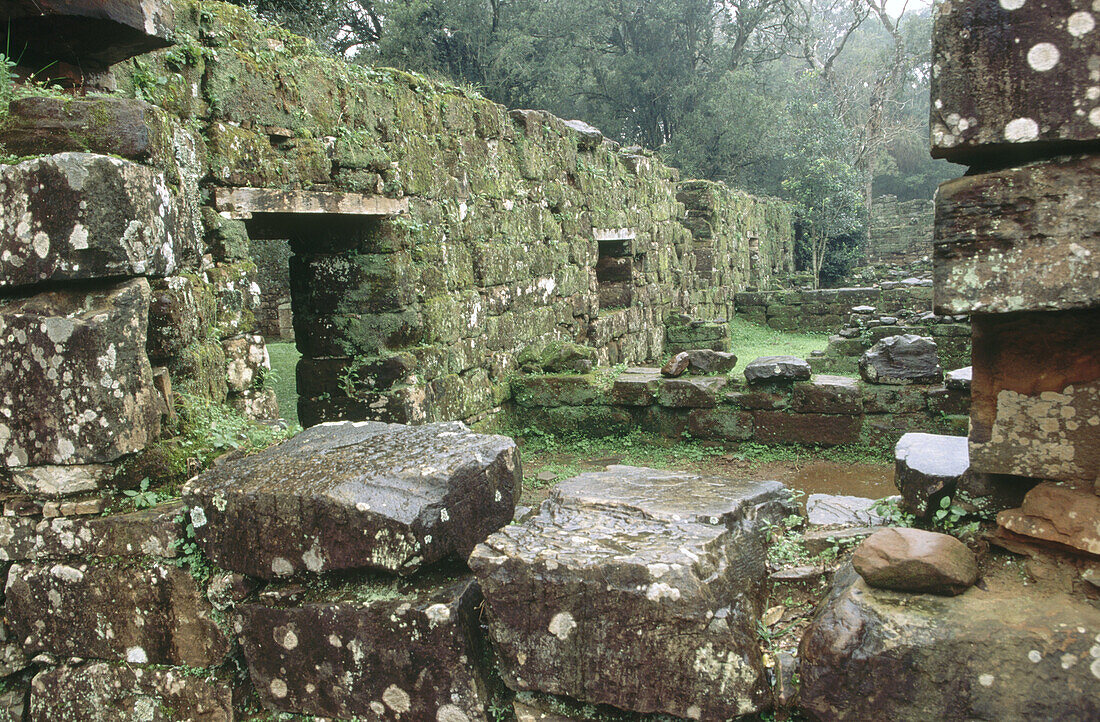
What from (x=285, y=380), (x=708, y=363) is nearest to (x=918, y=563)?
(x=708, y=363)

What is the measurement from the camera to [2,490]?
2.71 m

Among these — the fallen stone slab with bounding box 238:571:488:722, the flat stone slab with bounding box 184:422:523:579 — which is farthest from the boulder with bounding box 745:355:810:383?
the fallen stone slab with bounding box 238:571:488:722

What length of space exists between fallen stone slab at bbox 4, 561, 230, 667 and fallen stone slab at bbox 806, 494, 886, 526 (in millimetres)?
2278

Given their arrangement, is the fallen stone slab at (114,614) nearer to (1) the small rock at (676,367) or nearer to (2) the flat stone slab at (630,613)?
(2) the flat stone slab at (630,613)

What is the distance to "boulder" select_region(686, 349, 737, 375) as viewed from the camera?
7.26 metres

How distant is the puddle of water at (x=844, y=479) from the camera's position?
577cm

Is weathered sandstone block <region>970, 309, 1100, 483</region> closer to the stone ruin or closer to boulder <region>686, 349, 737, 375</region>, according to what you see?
the stone ruin

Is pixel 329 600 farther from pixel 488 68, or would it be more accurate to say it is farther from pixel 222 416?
pixel 488 68

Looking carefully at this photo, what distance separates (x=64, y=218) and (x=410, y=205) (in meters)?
3.48

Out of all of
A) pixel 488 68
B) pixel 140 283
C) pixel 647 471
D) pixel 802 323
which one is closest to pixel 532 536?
pixel 647 471

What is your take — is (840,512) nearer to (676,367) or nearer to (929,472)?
(929,472)

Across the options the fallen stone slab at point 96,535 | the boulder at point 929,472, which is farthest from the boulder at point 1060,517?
the fallen stone slab at point 96,535

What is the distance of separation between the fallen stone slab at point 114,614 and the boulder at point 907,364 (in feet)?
18.7

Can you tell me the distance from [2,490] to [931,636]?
3012 mm
